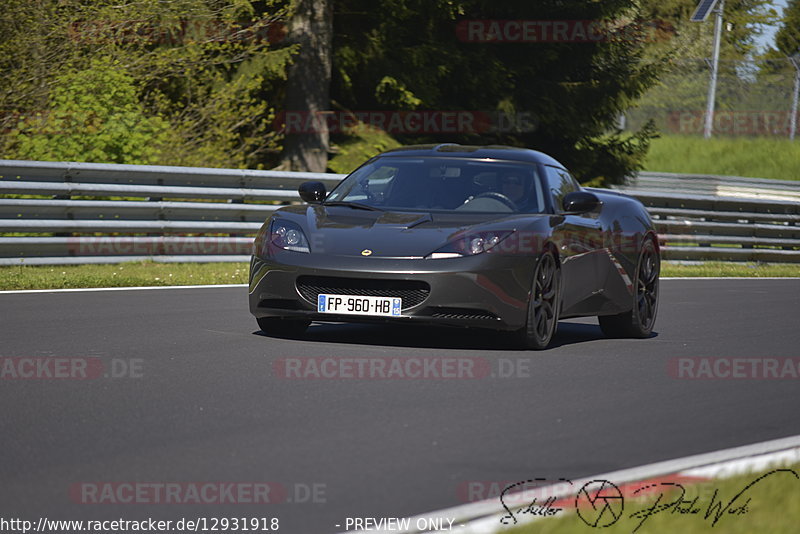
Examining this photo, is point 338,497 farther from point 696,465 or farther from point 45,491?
point 696,465

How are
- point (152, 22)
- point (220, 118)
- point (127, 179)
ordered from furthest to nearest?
point (220, 118), point (152, 22), point (127, 179)

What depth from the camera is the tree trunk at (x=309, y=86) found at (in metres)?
23.3

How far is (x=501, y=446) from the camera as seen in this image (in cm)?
570

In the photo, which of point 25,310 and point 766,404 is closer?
point 766,404

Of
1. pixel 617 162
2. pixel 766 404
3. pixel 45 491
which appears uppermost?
pixel 45 491

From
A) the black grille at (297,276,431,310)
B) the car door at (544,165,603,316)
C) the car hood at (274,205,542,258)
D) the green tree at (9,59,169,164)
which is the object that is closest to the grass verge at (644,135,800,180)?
the green tree at (9,59,169,164)

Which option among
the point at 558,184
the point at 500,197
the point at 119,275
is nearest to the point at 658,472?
the point at 500,197

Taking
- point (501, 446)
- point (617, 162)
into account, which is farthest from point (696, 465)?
point (617, 162)

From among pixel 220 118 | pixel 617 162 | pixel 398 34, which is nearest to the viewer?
pixel 220 118

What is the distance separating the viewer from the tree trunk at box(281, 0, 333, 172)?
23.3 metres

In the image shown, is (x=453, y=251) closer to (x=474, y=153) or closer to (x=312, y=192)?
(x=312, y=192)

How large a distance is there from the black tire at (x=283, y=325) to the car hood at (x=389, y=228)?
0.66 m

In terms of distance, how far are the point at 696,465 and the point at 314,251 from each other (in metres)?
3.88
